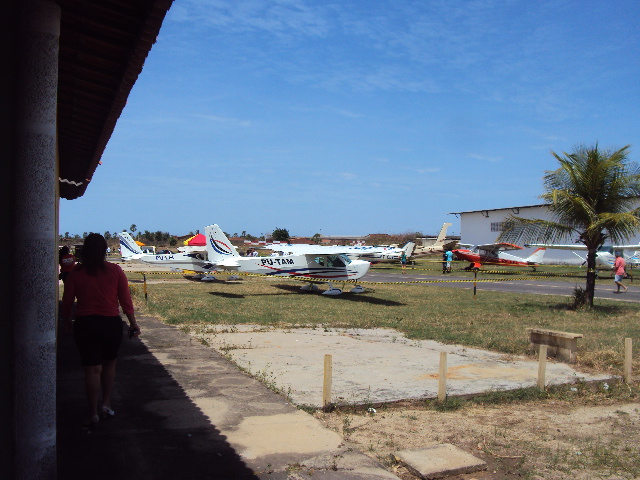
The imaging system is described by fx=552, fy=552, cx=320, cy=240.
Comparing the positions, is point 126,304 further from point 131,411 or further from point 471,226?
point 471,226

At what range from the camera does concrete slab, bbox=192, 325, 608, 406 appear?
7461mm

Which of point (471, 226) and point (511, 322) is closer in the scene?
point (511, 322)

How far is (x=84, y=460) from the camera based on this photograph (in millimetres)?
4469

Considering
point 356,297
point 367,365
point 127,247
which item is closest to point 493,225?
point 127,247

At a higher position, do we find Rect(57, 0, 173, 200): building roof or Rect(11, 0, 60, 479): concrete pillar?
Rect(57, 0, 173, 200): building roof

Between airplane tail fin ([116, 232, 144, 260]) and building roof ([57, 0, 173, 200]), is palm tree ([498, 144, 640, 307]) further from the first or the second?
airplane tail fin ([116, 232, 144, 260])

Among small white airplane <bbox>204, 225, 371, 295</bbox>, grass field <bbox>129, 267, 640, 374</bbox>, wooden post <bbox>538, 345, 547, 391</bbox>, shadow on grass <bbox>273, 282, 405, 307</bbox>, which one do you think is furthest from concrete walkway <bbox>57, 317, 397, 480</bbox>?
small white airplane <bbox>204, 225, 371, 295</bbox>

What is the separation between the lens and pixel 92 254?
5.14 m

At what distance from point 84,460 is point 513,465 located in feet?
12.1

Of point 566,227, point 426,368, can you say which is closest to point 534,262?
point 566,227

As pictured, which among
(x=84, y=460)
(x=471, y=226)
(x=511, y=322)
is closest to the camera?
(x=84, y=460)

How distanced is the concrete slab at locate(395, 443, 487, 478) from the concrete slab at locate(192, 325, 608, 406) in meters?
1.71

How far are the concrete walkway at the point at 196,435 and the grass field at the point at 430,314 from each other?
5856 millimetres

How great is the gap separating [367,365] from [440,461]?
4.27 metres
